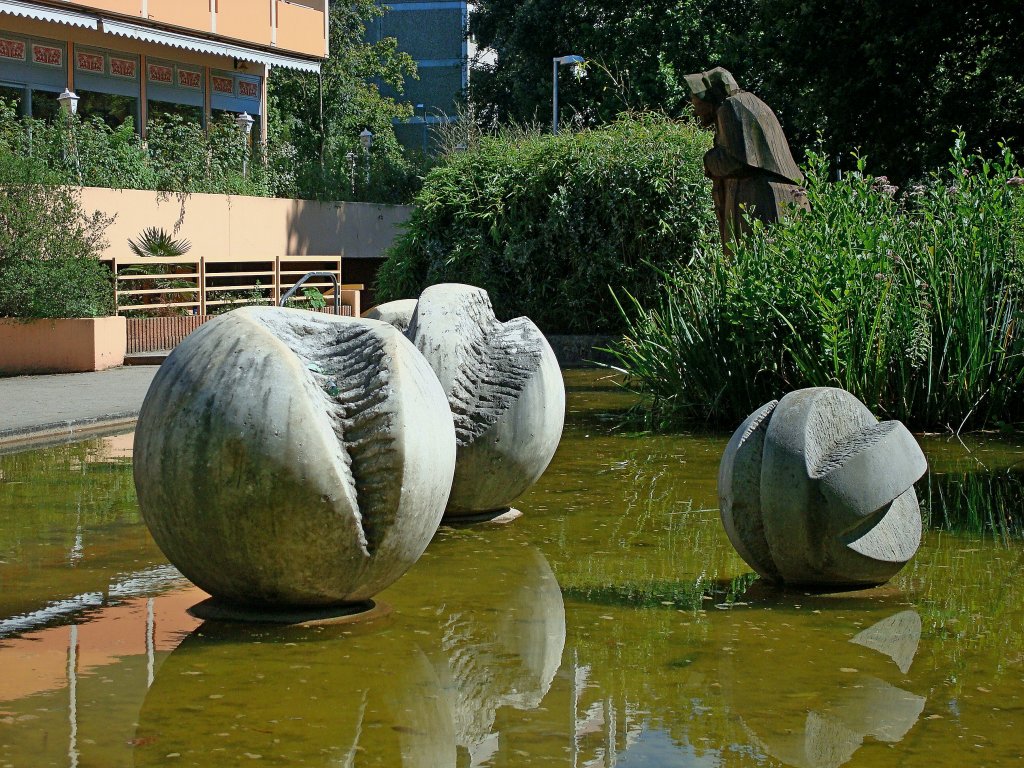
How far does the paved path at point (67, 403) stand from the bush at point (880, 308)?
15.9 ft

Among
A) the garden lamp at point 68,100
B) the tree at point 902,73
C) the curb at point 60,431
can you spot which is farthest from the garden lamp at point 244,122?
the curb at point 60,431

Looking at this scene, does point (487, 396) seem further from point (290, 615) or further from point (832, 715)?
point (832, 715)

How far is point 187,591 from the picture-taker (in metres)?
6.39

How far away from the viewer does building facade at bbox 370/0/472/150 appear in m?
57.9

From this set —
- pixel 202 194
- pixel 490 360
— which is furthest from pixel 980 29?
pixel 490 360

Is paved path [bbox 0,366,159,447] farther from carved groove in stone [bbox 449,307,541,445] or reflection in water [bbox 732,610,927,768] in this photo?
reflection in water [bbox 732,610,927,768]

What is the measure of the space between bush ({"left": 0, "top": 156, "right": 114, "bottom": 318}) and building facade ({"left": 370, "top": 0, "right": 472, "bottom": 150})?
134 feet

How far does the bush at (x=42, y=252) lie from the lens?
16922mm

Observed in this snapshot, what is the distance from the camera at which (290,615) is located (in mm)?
5824

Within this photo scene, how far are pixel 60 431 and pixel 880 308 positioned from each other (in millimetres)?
6915

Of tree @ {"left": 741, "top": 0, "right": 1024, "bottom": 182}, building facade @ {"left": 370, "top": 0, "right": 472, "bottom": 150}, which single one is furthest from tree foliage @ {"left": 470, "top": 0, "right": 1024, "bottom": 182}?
building facade @ {"left": 370, "top": 0, "right": 472, "bottom": 150}

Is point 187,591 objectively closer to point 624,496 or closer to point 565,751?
point 565,751

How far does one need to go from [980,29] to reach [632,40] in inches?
673

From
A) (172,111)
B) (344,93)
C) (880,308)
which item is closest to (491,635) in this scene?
(880,308)
